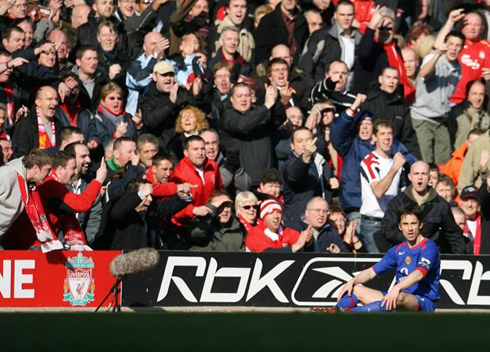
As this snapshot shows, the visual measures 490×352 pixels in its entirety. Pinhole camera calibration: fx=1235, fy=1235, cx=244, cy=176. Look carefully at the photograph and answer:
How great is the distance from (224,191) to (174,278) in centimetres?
120

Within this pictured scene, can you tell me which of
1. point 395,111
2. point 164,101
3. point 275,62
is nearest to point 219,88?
point 275,62

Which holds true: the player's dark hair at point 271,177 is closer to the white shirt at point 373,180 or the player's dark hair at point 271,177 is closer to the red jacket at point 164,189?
the white shirt at point 373,180

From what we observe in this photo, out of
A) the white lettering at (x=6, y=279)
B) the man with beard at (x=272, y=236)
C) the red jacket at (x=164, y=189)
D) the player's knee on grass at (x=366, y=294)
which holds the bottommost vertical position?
the player's knee on grass at (x=366, y=294)

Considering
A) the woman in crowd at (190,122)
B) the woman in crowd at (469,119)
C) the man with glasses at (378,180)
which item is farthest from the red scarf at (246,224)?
the woman in crowd at (469,119)

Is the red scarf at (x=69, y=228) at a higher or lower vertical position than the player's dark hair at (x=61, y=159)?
lower

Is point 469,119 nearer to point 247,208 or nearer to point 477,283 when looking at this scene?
point 477,283

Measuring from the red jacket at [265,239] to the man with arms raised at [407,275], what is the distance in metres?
1.02

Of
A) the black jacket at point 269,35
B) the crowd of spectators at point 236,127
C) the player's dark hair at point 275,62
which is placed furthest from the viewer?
the black jacket at point 269,35

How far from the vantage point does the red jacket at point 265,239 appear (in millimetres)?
13875

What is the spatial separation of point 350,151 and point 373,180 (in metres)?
0.65

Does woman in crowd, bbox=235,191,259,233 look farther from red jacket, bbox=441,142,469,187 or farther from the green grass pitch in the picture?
the green grass pitch

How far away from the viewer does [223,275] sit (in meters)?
13.4

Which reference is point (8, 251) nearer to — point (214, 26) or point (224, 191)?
point (224, 191)

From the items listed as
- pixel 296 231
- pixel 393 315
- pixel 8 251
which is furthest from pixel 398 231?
pixel 393 315
